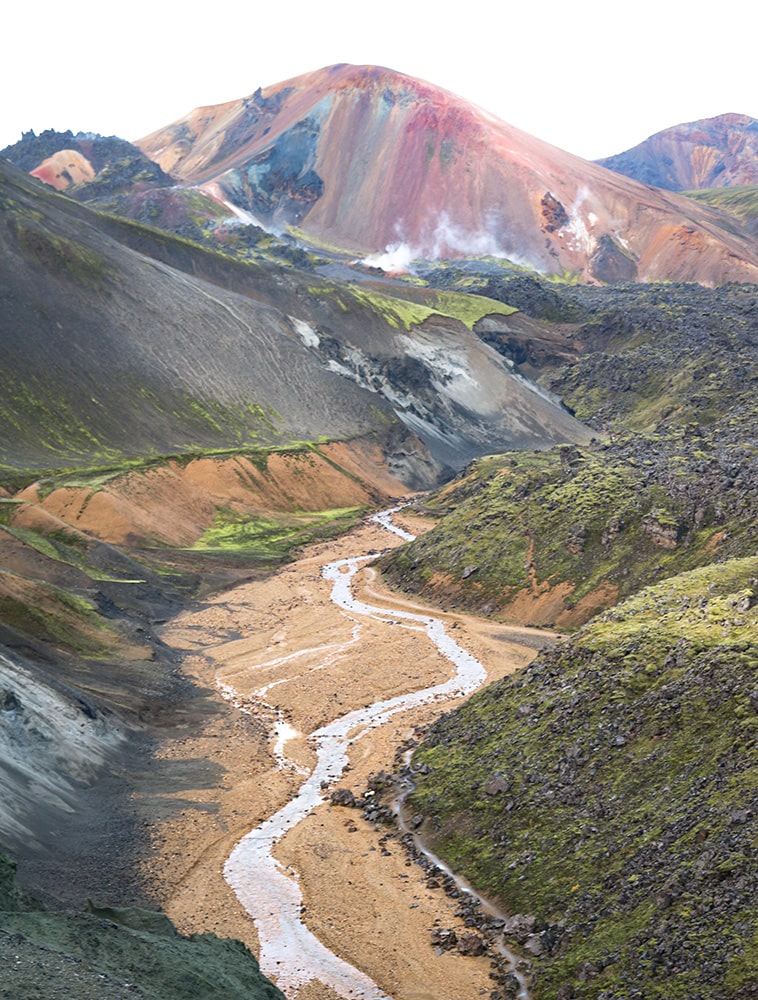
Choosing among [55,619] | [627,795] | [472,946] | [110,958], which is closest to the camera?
[110,958]

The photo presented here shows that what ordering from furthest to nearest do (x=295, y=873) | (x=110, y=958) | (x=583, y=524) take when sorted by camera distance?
(x=583, y=524), (x=295, y=873), (x=110, y=958)

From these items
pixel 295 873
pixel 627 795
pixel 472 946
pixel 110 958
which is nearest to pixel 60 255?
pixel 295 873

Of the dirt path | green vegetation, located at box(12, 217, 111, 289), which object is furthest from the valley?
green vegetation, located at box(12, 217, 111, 289)

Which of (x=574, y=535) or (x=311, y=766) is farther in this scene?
(x=574, y=535)

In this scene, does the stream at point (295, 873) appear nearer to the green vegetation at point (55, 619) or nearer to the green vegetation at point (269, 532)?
the green vegetation at point (55, 619)

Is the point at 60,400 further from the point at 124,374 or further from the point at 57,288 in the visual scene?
the point at 57,288

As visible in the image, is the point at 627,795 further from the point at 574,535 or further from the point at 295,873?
the point at 574,535
